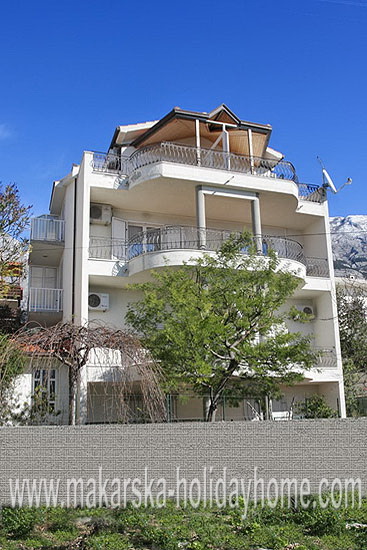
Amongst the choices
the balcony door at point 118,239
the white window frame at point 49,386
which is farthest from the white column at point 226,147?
the white window frame at point 49,386

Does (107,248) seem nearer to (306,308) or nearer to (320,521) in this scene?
(306,308)

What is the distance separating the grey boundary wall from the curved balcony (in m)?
8.27

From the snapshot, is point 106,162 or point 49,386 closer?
point 49,386

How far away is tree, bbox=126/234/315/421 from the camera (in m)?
13.4

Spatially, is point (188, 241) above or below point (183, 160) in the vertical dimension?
below

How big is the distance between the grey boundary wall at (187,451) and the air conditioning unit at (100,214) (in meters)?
11.2

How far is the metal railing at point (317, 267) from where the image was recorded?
869 inches

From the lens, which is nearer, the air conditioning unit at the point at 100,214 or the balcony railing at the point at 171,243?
the balcony railing at the point at 171,243

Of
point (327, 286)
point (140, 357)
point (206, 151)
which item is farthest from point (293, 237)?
A: point (140, 357)

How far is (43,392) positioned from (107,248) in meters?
5.93

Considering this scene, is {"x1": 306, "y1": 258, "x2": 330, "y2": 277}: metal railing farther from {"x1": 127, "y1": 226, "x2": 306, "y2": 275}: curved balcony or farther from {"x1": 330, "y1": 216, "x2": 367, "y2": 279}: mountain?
{"x1": 330, "y1": 216, "x2": 367, "y2": 279}: mountain

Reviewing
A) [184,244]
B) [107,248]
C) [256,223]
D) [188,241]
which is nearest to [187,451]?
[188,241]

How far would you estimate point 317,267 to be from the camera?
22.3 meters

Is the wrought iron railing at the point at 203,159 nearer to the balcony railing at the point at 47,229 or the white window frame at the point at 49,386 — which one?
the balcony railing at the point at 47,229
